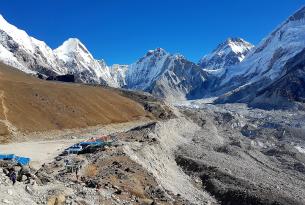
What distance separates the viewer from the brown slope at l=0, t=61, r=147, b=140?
111875mm

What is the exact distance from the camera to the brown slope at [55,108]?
367 feet

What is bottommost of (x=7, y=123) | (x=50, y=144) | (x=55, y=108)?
(x=50, y=144)

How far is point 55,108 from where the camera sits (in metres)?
132

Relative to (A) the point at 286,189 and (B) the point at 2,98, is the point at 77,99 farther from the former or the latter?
(A) the point at 286,189

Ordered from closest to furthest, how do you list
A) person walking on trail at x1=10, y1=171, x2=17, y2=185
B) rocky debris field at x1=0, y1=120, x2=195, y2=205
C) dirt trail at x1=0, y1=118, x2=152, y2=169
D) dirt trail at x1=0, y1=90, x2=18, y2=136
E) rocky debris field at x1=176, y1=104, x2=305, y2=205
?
1. rocky debris field at x1=0, y1=120, x2=195, y2=205
2. person walking on trail at x1=10, y1=171, x2=17, y2=185
3. rocky debris field at x1=176, y1=104, x2=305, y2=205
4. dirt trail at x1=0, y1=118, x2=152, y2=169
5. dirt trail at x1=0, y1=90, x2=18, y2=136

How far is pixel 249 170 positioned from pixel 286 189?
1363cm

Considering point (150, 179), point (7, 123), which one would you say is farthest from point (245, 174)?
point (7, 123)

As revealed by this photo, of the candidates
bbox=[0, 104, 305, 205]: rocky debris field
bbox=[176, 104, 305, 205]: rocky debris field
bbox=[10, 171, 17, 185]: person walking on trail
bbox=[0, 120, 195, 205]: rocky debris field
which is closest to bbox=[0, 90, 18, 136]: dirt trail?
bbox=[0, 104, 305, 205]: rocky debris field

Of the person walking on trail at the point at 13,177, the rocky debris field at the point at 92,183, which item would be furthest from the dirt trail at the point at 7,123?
the person walking on trail at the point at 13,177

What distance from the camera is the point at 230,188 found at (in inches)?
2702

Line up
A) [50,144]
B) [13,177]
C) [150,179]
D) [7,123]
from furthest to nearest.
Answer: [7,123] < [50,144] < [150,179] < [13,177]

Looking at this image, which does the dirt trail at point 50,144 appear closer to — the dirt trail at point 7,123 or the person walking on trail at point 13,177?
the dirt trail at point 7,123

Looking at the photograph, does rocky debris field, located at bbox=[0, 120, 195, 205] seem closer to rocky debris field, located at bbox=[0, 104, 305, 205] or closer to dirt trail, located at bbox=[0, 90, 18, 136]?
rocky debris field, located at bbox=[0, 104, 305, 205]

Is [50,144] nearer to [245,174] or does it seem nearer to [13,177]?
[245,174]
